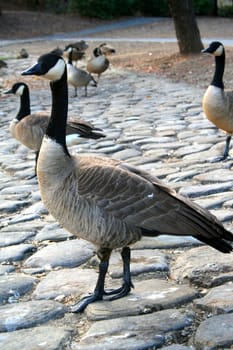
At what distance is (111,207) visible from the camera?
3.68 metres

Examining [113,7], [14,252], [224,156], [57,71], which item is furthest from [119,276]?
[113,7]

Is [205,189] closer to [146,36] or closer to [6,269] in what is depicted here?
[6,269]

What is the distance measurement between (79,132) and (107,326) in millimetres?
3992

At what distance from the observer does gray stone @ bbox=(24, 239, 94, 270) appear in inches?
178

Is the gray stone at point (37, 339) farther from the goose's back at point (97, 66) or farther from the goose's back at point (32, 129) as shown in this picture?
the goose's back at point (97, 66)

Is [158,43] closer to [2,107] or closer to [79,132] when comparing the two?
[2,107]

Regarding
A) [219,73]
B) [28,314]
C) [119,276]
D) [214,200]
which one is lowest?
[214,200]

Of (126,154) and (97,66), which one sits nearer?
(126,154)

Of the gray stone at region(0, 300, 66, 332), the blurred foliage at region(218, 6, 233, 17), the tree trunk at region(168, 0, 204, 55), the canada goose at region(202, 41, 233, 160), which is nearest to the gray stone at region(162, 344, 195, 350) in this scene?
the gray stone at region(0, 300, 66, 332)

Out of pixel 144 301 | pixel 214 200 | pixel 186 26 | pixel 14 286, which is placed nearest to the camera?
pixel 144 301

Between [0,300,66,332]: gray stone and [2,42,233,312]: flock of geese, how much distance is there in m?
0.12

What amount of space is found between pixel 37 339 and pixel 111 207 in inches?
32.2

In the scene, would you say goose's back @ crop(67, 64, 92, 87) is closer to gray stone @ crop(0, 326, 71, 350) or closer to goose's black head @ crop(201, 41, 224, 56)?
goose's black head @ crop(201, 41, 224, 56)

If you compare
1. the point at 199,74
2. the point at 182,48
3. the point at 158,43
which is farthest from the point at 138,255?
the point at 158,43
